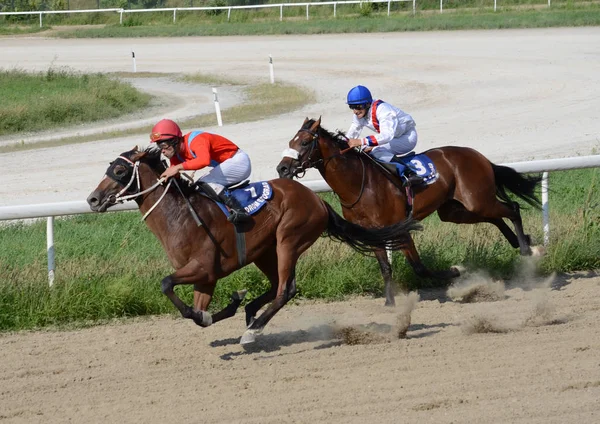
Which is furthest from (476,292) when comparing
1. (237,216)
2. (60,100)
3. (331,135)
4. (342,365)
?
(60,100)

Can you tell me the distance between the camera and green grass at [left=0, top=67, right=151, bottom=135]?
2155 centimetres

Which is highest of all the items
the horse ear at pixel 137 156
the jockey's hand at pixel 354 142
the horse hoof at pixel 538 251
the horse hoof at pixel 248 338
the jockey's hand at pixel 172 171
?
the horse ear at pixel 137 156

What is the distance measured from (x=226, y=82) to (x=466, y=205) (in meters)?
19.2

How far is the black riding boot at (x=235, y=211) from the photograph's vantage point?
23.5 feet

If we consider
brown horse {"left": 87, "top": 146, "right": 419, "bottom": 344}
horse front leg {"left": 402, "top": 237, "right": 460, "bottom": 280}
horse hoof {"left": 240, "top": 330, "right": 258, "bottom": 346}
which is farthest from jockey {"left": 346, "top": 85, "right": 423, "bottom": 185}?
horse hoof {"left": 240, "top": 330, "right": 258, "bottom": 346}

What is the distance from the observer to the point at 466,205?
9.12 m

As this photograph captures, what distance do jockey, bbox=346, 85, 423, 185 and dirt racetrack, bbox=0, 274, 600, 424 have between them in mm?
1379

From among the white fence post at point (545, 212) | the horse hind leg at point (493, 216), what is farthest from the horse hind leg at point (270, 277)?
the white fence post at point (545, 212)

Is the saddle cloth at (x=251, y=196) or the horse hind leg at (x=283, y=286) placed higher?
the saddle cloth at (x=251, y=196)

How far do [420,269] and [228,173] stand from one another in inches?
88.5

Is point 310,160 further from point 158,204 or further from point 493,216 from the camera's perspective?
point 493,216

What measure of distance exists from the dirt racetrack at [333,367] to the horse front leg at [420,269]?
0.26 meters

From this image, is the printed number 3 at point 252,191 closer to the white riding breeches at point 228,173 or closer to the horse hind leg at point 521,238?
the white riding breeches at point 228,173

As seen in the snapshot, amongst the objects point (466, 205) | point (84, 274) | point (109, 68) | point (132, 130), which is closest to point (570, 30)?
point (109, 68)
